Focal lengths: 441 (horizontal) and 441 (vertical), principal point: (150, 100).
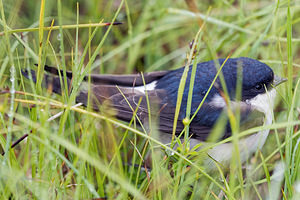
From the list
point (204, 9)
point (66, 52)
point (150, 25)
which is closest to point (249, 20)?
point (204, 9)

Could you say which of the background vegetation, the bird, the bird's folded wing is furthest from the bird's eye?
the bird's folded wing

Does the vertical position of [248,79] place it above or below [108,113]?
above

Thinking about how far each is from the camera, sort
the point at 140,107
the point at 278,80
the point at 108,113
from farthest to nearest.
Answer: the point at 278,80 → the point at 140,107 → the point at 108,113

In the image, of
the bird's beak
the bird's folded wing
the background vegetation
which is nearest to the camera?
the background vegetation

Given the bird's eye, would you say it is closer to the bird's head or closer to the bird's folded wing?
the bird's head

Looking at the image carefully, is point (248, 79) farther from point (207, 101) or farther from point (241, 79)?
point (207, 101)

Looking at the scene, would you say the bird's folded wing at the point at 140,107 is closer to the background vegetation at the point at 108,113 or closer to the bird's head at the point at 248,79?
the background vegetation at the point at 108,113

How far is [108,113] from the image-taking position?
6.57 feet

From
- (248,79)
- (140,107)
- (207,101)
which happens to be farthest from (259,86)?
(140,107)

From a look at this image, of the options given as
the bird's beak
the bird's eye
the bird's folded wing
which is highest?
the bird's beak

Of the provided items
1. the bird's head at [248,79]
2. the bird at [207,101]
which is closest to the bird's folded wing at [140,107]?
the bird at [207,101]

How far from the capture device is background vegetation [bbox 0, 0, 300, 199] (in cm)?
154

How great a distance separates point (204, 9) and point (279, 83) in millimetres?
1295

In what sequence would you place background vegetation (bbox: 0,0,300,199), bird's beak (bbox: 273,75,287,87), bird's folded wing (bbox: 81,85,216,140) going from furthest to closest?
bird's beak (bbox: 273,75,287,87) < bird's folded wing (bbox: 81,85,216,140) < background vegetation (bbox: 0,0,300,199)
